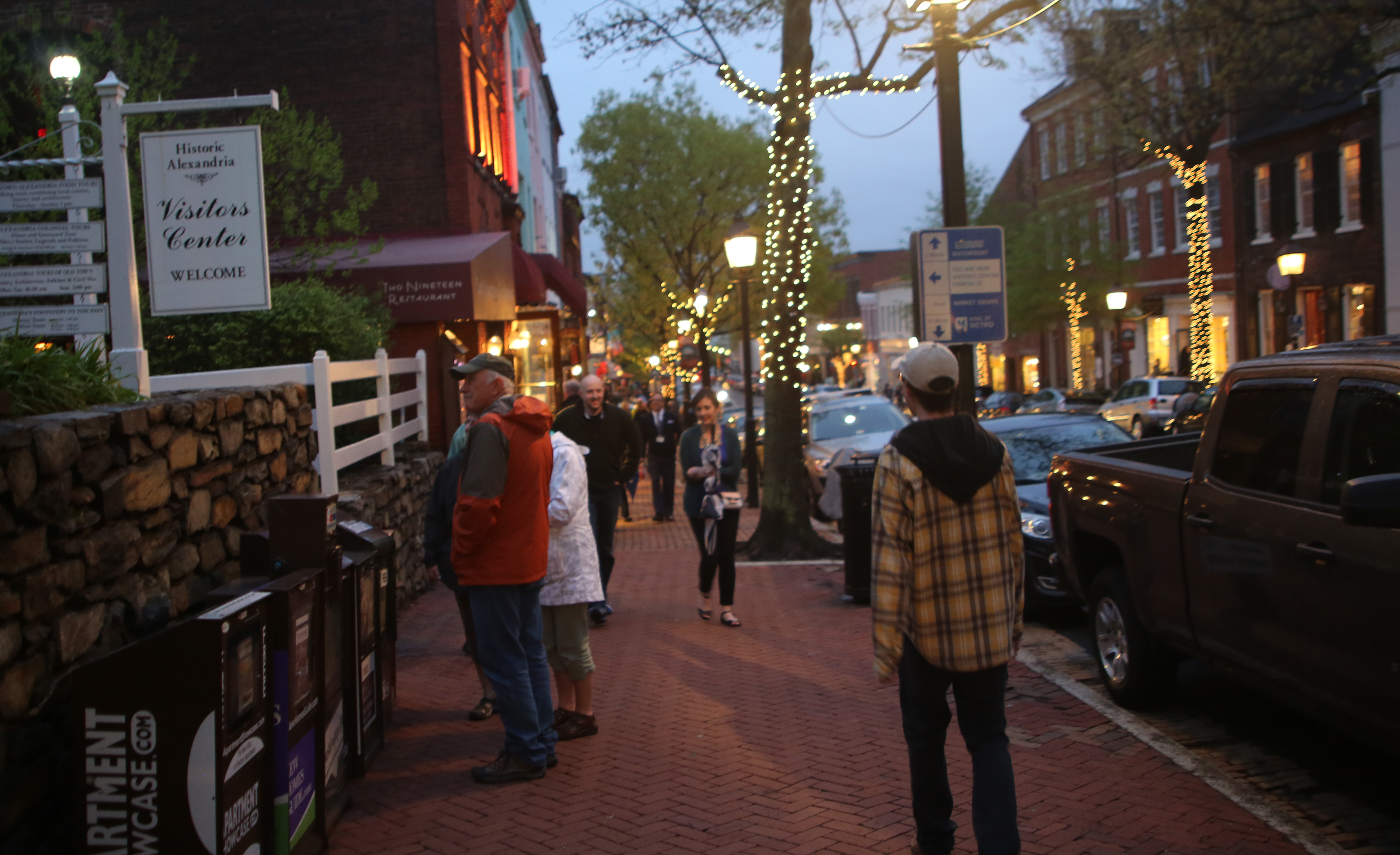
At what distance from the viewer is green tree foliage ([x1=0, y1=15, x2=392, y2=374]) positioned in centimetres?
1027

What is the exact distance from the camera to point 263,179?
8195mm

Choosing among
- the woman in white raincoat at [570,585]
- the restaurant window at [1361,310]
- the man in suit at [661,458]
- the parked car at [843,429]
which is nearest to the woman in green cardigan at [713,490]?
the woman in white raincoat at [570,585]

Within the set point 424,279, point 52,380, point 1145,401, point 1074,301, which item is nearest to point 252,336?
point 424,279

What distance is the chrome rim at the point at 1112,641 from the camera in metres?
6.20

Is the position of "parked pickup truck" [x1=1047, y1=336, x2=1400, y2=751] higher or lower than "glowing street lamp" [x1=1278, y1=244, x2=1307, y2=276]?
lower

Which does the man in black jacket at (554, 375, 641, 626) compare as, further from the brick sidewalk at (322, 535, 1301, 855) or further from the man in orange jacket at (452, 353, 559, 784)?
the man in orange jacket at (452, 353, 559, 784)

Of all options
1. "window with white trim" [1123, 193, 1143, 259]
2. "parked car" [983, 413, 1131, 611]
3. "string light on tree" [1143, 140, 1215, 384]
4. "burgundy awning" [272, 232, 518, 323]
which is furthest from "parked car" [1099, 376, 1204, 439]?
"burgundy awning" [272, 232, 518, 323]

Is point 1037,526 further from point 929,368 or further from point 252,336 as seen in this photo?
point 252,336

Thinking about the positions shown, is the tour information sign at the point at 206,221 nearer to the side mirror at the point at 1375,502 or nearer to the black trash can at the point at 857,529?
the black trash can at the point at 857,529

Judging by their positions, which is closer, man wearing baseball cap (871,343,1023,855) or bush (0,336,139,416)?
man wearing baseball cap (871,343,1023,855)

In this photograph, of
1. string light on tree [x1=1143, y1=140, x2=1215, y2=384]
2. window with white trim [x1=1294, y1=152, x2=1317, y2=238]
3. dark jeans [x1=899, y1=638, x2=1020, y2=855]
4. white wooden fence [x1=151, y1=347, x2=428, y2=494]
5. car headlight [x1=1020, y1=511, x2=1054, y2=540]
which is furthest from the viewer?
window with white trim [x1=1294, y1=152, x2=1317, y2=238]

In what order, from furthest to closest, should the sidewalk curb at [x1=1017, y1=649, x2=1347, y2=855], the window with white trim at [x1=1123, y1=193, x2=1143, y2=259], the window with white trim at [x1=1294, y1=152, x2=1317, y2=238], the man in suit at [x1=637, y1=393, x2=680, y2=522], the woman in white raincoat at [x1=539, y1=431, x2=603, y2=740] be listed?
the window with white trim at [x1=1123, y1=193, x2=1143, y2=259]
the window with white trim at [x1=1294, y1=152, x2=1317, y2=238]
the man in suit at [x1=637, y1=393, x2=680, y2=522]
the woman in white raincoat at [x1=539, y1=431, x2=603, y2=740]
the sidewalk curb at [x1=1017, y1=649, x2=1347, y2=855]

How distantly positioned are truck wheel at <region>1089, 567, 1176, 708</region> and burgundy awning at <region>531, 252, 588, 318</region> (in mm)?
14359

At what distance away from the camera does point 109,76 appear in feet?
21.2
